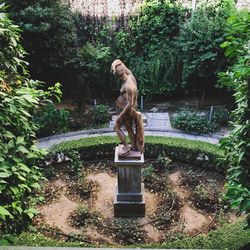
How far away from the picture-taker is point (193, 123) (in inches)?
446

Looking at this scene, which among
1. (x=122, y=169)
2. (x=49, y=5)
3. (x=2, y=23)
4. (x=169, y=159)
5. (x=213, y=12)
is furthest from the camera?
(x=213, y=12)

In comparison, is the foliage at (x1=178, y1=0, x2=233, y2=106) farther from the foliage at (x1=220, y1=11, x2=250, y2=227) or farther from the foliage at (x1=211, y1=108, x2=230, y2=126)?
the foliage at (x1=220, y1=11, x2=250, y2=227)

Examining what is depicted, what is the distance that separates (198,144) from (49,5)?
6402 millimetres

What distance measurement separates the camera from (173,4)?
13.4 metres

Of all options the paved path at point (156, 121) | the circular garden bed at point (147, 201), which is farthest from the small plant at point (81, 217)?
the paved path at point (156, 121)

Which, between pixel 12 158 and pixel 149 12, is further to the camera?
pixel 149 12

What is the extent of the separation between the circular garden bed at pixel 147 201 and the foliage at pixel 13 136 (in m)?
1.60

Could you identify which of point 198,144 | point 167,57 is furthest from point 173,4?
point 198,144

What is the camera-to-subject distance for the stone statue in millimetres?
7004

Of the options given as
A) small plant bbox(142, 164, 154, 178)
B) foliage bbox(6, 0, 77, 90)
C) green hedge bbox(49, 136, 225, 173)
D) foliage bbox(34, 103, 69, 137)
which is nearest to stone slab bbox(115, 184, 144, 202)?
small plant bbox(142, 164, 154, 178)

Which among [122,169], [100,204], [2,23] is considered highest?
[2,23]

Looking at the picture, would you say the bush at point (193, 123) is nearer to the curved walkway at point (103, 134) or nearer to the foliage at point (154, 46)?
the curved walkway at point (103, 134)

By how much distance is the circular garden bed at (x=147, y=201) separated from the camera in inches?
280

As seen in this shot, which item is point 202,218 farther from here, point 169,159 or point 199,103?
point 199,103
